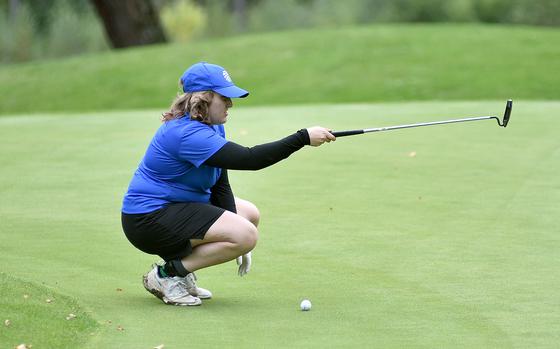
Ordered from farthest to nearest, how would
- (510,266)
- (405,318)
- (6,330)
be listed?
(510,266)
(405,318)
(6,330)

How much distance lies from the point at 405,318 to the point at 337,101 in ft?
53.4

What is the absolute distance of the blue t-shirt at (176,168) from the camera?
6379 mm

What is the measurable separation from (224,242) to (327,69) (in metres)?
18.3

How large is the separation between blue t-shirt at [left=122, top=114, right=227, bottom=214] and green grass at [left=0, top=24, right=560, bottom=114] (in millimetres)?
15511

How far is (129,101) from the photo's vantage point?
2438 centimetres

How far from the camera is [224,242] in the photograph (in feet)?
21.6

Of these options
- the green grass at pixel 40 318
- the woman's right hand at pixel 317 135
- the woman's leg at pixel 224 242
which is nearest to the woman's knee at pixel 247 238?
the woman's leg at pixel 224 242

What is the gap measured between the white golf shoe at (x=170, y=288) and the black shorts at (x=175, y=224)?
0.58 feet

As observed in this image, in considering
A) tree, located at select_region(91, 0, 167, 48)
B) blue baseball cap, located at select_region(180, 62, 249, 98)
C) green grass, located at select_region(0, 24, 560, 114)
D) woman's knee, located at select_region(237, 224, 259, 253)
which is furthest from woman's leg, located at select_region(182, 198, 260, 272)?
tree, located at select_region(91, 0, 167, 48)

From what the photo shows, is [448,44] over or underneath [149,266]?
underneath

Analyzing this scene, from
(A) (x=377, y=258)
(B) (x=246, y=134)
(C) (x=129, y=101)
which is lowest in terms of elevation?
(C) (x=129, y=101)

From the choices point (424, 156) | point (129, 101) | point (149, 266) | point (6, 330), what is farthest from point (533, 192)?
point (129, 101)

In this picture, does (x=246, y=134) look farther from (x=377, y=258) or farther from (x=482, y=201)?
(x=377, y=258)

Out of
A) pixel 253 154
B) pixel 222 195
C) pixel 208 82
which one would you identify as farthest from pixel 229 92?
pixel 222 195
